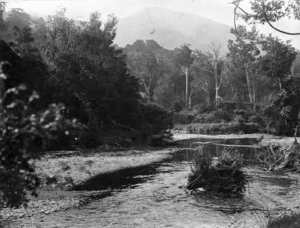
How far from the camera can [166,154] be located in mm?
39312

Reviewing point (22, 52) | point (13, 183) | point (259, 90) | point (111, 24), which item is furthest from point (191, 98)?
point (13, 183)

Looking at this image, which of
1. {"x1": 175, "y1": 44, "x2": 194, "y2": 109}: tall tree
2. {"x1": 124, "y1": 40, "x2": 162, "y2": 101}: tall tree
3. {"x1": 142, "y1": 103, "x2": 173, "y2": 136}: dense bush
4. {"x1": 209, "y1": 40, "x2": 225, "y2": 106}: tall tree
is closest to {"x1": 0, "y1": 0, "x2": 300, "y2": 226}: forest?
{"x1": 142, "y1": 103, "x2": 173, "y2": 136}: dense bush

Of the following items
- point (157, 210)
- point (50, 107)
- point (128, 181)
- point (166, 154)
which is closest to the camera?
point (50, 107)

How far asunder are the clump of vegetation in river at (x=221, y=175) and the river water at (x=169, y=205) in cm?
69

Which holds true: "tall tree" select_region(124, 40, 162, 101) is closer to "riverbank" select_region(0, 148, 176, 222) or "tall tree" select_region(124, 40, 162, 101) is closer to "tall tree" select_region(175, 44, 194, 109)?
Answer: "tall tree" select_region(175, 44, 194, 109)

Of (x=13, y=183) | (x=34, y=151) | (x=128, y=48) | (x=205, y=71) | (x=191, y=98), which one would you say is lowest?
(x=13, y=183)

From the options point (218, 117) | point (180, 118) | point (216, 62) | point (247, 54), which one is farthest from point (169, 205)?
point (216, 62)

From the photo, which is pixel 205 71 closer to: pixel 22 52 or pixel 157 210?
pixel 22 52

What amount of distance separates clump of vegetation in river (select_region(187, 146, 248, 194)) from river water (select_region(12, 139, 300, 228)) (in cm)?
69

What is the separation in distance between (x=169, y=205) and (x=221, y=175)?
14.7 feet

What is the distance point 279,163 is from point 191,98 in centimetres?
9596

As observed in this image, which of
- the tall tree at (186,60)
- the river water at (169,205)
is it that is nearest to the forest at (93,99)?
the river water at (169,205)

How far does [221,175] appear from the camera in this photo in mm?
20266

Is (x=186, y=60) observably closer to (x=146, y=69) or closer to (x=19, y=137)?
(x=146, y=69)
